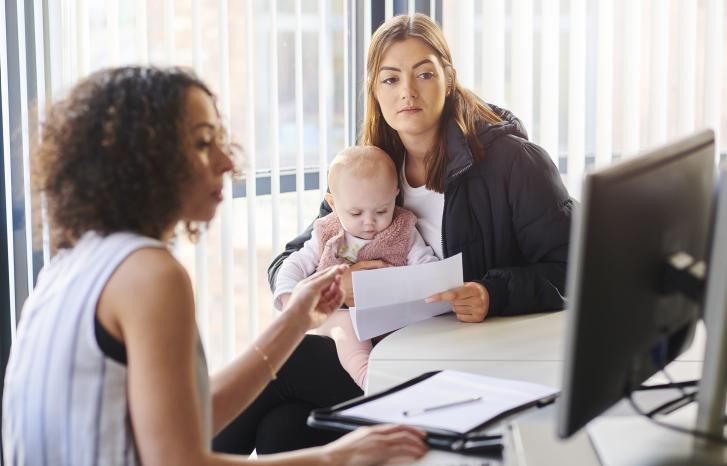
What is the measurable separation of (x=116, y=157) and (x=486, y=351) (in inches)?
36.4

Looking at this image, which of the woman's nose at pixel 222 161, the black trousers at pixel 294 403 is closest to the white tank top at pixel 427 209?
the black trousers at pixel 294 403

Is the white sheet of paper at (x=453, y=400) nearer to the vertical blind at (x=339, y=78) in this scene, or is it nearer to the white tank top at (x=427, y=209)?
the white tank top at (x=427, y=209)

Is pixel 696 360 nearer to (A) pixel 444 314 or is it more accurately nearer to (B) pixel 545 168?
(A) pixel 444 314

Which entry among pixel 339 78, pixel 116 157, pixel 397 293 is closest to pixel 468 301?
pixel 397 293

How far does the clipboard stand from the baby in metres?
0.89

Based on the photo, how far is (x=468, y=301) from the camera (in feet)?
7.35

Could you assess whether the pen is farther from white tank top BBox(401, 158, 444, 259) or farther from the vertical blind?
the vertical blind

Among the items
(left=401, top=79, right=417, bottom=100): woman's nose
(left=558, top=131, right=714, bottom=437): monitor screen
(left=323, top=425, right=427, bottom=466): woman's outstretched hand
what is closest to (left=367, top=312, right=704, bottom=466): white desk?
(left=323, top=425, right=427, bottom=466): woman's outstretched hand

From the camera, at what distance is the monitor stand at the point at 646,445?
1303mm

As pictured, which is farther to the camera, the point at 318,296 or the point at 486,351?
the point at 486,351

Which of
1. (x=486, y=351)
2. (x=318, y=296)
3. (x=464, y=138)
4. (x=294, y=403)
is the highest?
(x=464, y=138)

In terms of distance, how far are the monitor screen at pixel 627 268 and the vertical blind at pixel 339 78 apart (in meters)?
2.21

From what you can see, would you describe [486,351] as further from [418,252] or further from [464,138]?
[464,138]

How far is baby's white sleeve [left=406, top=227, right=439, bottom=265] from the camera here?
8.41ft
